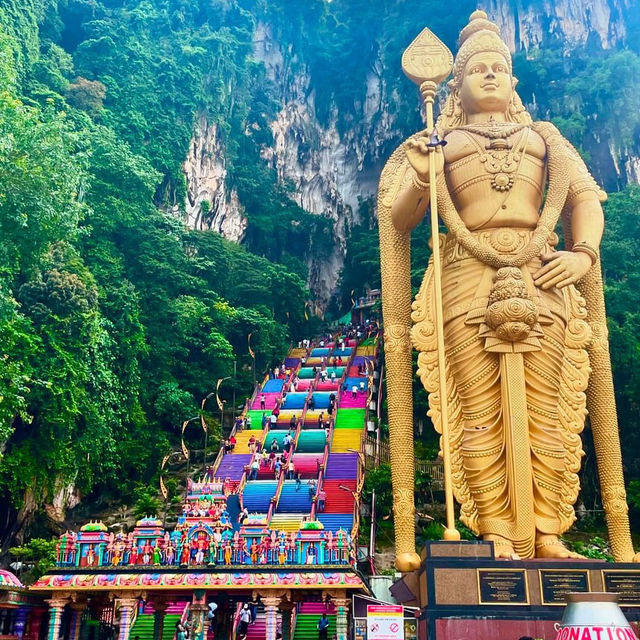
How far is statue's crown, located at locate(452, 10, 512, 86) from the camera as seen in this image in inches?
317

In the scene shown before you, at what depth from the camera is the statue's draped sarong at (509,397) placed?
22.1ft

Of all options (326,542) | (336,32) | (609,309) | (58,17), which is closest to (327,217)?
(336,32)

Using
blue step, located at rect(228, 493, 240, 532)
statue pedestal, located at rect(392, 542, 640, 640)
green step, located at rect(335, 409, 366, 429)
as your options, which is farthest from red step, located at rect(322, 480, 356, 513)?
statue pedestal, located at rect(392, 542, 640, 640)

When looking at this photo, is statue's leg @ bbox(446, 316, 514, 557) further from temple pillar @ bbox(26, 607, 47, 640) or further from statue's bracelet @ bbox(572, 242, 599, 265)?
temple pillar @ bbox(26, 607, 47, 640)

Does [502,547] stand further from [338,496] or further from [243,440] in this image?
[243,440]

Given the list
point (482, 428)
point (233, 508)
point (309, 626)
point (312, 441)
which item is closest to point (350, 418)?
point (312, 441)

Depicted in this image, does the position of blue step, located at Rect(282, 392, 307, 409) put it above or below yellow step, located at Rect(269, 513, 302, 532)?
above

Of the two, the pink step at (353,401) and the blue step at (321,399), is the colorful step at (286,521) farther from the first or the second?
the blue step at (321,399)

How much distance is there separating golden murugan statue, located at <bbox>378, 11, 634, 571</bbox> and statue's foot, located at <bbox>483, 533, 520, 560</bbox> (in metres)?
0.01

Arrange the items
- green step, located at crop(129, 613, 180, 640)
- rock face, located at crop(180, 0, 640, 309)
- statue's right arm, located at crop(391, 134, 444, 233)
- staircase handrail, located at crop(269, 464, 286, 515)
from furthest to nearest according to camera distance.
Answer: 1. rock face, located at crop(180, 0, 640, 309)
2. staircase handrail, located at crop(269, 464, 286, 515)
3. green step, located at crop(129, 613, 180, 640)
4. statue's right arm, located at crop(391, 134, 444, 233)

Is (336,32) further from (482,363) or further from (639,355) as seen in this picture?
(482,363)

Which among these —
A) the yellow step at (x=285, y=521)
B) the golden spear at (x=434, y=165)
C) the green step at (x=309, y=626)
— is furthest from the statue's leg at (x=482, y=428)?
the yellow step at (x=285, y=521)

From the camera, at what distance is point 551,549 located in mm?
6500

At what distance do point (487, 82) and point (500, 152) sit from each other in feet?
2.90
